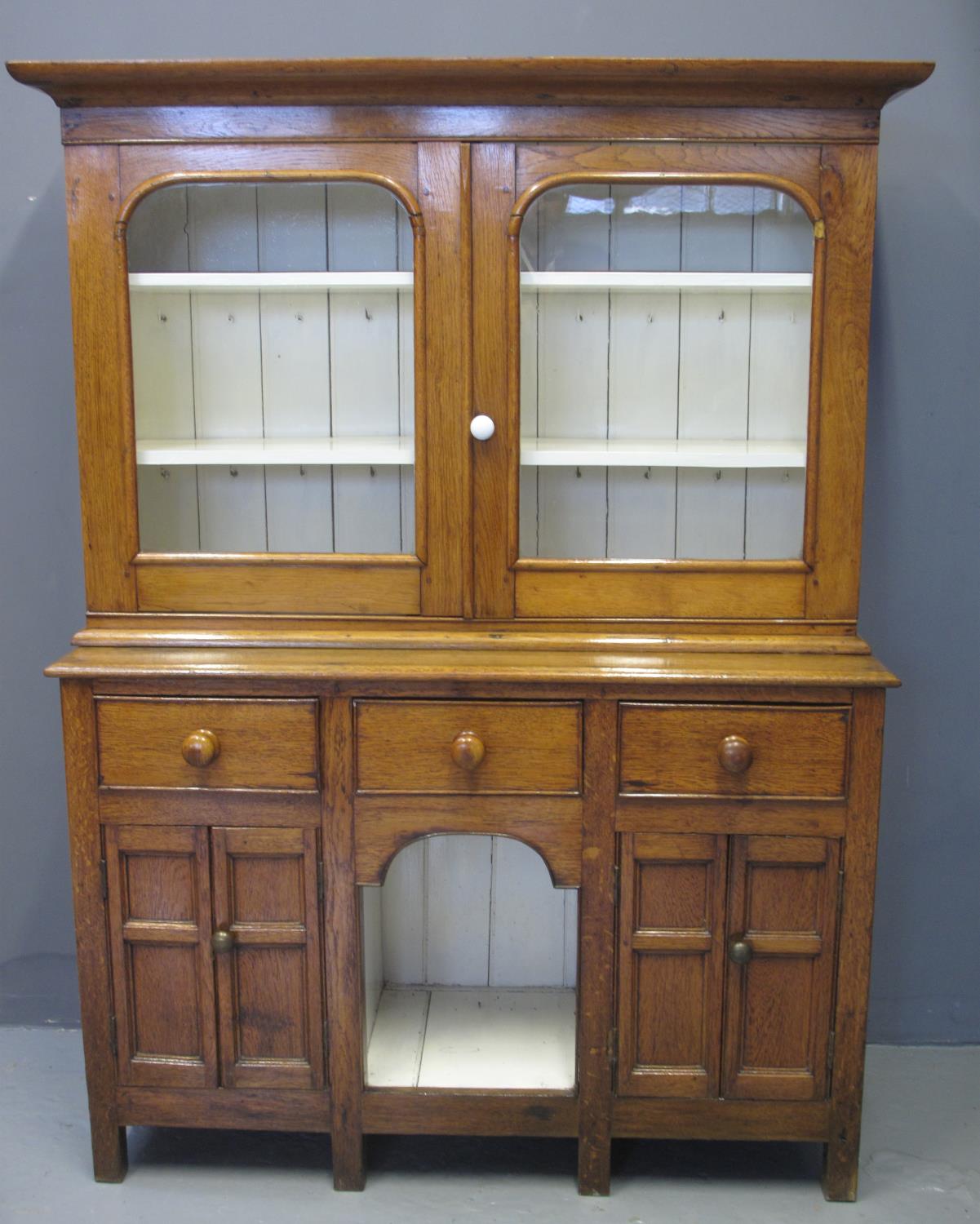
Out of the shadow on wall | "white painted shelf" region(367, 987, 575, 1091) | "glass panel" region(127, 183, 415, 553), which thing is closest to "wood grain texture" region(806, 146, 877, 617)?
"glass panel" region(127, 183, 415, 553)

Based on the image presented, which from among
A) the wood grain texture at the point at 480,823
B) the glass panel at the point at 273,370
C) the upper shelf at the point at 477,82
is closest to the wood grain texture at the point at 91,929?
the glass panel at the point at 273,370

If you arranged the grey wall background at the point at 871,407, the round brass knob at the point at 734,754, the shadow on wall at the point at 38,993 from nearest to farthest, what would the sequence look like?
the round brass knob at the point at 734,754, the grey wall background at the point at 871,407, the shadow on wall at the point at 38,993

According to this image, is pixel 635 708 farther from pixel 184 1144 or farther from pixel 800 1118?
pixel 184 1144

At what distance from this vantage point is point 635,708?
183 centimetres

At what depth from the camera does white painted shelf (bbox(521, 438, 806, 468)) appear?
6.20 ft

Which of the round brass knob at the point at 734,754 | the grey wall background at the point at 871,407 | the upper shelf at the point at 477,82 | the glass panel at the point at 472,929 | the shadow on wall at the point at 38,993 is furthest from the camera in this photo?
the shadow on wall at the point at 38,993

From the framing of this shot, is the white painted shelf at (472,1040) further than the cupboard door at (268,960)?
Yes

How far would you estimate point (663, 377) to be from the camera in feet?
6.31

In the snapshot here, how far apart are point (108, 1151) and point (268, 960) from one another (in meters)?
0.45

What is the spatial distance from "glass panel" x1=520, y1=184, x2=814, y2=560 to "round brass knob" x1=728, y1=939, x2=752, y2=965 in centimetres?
61

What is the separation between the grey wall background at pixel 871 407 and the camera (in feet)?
7.11

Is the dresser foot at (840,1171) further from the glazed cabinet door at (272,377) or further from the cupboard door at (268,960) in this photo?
the glazed cabinet door at (272,377)

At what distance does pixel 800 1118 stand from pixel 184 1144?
1.06 m

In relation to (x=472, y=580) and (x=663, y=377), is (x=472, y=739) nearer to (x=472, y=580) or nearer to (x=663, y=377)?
(x=472, y=580)
